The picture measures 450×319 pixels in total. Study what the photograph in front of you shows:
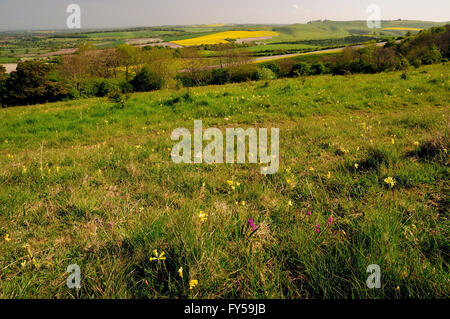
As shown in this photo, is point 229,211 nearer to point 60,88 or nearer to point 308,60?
point 60,88

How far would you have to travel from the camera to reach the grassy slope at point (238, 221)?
1.89m

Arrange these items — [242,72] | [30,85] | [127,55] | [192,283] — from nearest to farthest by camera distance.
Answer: [192,283], [30,85], [242,72], [127,55]

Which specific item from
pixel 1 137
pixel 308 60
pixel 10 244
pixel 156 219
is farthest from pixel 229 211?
pixel 308 60

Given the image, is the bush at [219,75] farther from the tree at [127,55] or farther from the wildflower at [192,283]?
the wildflower at [192,283]

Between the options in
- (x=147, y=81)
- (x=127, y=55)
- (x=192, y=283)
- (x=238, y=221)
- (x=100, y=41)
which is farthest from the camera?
(x=100, y=41)

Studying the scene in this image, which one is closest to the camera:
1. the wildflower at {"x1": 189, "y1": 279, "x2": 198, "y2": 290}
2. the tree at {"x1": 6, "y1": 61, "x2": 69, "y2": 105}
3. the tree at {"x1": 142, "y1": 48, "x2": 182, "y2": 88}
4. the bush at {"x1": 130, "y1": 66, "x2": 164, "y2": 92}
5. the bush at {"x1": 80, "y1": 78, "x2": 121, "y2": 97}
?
the wildflower at {"x1": 189, "y1": 279, "x2": 198, "y2": 290}

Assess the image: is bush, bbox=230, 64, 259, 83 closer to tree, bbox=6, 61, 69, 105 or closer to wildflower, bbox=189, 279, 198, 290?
tree, bbox=6, 61, 69, 105

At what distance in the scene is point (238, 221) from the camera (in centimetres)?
256

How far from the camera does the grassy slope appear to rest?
189cm

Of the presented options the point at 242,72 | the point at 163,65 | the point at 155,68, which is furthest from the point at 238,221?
the point at 242,72

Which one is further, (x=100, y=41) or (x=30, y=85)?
(x=100, y=41)

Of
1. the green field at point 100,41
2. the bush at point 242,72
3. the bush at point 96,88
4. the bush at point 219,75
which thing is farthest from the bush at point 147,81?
the green field at point 100,41

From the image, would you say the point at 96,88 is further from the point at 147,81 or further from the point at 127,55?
the point at 127,55

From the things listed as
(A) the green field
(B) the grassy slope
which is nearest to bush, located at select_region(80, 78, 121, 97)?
(A) the green field
